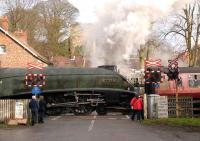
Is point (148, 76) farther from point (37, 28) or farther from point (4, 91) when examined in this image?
point (37, 28)

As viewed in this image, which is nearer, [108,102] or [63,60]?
[108,102]

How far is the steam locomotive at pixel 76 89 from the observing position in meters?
42.6

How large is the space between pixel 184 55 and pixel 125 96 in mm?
23241

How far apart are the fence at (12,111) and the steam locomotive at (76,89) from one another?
9.85 metres

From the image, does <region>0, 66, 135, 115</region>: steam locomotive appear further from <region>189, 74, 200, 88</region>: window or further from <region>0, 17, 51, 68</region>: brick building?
<region>0, 17, 51, 68</region>: brick building

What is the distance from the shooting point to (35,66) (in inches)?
1527

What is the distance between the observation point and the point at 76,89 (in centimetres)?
4325

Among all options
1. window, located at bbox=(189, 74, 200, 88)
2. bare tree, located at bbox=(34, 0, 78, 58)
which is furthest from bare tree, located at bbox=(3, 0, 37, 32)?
window, located at bbox=(189, 74, 200, 88)

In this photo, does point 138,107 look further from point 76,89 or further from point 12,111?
point 76,89

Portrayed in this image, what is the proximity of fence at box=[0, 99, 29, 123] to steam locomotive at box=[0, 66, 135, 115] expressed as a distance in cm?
985

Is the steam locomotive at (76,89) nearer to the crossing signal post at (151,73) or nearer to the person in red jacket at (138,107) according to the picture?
the person in red jacket at (138,107)

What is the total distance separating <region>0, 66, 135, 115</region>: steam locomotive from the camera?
4262 cm

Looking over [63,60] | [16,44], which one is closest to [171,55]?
[16,44]

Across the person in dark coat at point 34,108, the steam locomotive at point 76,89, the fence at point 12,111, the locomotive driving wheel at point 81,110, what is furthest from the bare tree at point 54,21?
the person in dark coat at point 34,108
